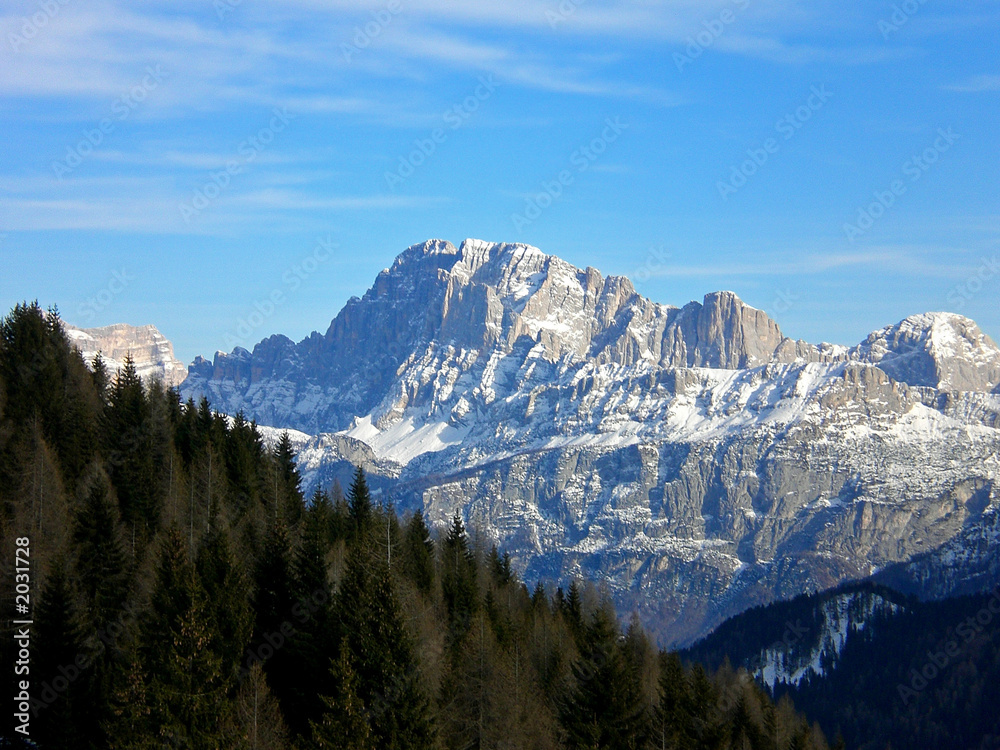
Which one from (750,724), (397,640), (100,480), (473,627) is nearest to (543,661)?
(473,627)

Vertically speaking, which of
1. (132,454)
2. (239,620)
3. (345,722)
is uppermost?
(132,454)

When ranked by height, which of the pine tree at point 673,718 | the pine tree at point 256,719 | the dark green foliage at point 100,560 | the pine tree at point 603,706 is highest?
the dark green foliage at point 100,560

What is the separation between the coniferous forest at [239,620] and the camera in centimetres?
4766

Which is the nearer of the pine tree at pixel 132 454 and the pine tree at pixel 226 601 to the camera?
the pine tree at pixel 226 601

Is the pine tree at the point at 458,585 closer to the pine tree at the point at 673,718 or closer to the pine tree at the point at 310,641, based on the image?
the pine tree at the point at 673,718

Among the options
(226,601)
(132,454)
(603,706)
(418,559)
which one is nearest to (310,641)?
(226,601)

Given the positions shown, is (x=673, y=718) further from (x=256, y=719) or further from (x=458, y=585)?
(x=256, y=719)

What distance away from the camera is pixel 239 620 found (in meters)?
53.1

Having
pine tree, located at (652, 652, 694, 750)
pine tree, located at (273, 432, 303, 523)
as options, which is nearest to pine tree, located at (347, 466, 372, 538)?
pine tree, located at (273, 432, 303, 523)

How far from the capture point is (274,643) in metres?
57.1

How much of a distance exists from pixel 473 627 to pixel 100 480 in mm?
24639

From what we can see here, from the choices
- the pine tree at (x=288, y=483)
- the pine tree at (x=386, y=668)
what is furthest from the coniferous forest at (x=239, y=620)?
the pine tree at (x=288, y=483)

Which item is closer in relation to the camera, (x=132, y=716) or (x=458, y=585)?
(x=132, y=716)

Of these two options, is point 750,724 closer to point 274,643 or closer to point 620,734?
point 620,734
